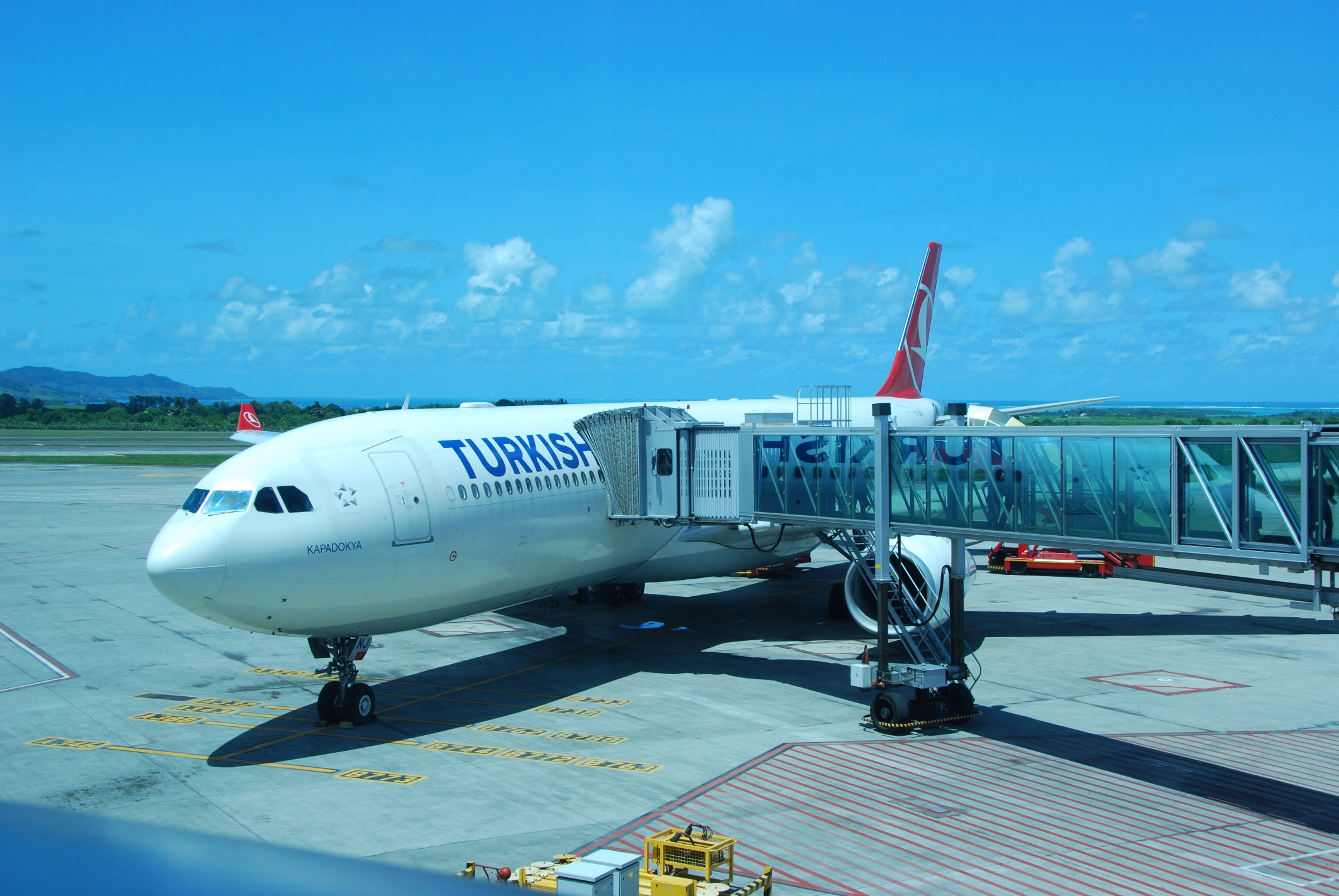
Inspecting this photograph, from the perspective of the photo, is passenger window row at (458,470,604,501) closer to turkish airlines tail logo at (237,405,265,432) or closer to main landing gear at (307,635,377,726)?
main landing gear at (307,635,377,726)

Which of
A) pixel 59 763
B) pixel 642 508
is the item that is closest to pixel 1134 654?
pixel 642 508

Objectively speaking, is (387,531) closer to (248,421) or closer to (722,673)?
(722,673)

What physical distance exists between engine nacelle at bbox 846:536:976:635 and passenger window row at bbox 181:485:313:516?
36.7 feet

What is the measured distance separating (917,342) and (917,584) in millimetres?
16064

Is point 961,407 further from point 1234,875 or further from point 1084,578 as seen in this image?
point 1234,875

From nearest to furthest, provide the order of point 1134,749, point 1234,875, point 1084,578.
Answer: point 1234,875 → point 1134,749 → point 1084,578

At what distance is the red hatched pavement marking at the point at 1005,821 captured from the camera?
12.5 meters

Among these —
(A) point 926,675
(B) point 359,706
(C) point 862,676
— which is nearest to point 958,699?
(A) point 926,675

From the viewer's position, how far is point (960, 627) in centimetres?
1925

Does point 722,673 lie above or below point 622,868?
below

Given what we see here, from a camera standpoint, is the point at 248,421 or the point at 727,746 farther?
the point at 248,421

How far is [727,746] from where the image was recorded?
17531 mm

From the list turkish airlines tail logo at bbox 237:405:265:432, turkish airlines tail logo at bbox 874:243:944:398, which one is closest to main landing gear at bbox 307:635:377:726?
turkish airlines tail logo at bbox 874:243:944:398

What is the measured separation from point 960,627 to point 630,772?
6726 mm
